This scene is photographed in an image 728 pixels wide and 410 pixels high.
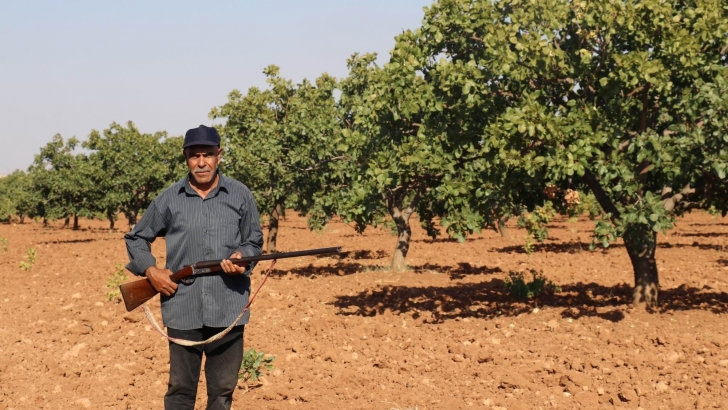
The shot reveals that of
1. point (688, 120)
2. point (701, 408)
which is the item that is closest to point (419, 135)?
point (688, 120)

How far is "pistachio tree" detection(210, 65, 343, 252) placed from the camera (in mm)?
21672

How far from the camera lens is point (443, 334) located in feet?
39.4

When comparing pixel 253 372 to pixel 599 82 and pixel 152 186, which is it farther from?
pixel 152 186

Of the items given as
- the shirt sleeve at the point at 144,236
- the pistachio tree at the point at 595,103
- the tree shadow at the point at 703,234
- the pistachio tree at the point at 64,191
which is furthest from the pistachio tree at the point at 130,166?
the shirt sleeve at the point at 144,236

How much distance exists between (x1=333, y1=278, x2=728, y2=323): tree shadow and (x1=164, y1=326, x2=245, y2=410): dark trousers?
7.98m

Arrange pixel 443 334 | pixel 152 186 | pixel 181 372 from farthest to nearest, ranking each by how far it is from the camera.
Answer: pixel 152 186 → pixel 443 334 → pixel 181 372

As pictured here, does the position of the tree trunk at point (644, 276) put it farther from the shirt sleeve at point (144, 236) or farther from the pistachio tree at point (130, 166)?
the pistachio tree at point (130, 166)

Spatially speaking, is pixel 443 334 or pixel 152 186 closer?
pixel 443 334

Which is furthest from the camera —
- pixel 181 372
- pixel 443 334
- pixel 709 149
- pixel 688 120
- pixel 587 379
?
pixel 443 334

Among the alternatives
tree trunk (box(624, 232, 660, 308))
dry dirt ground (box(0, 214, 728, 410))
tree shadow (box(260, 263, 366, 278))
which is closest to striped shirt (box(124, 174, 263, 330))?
dry dirt ground (box(0, 214, 728, 410))

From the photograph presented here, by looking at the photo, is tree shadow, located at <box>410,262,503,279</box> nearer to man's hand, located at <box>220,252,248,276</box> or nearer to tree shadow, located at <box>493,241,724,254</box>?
tree shadow, located at <box>493,241,724,254</box>

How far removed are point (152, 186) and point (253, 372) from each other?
114 feet

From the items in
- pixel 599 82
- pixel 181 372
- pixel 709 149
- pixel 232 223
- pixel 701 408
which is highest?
pixel 599 82

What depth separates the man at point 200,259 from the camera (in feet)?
17.3
